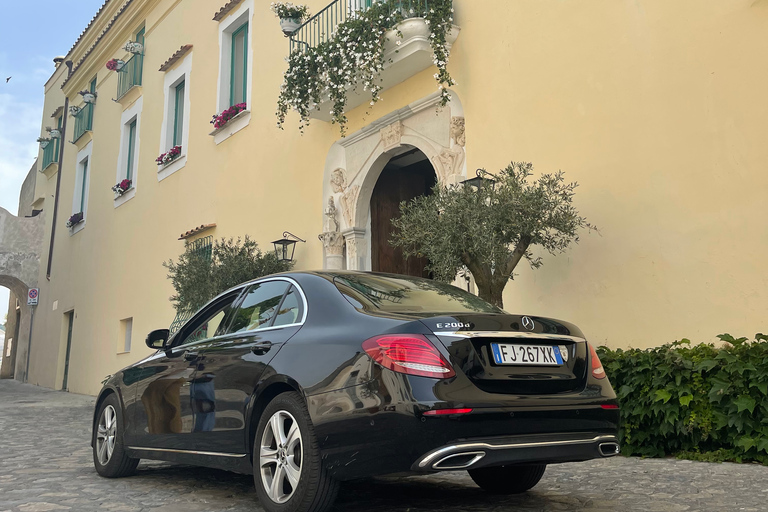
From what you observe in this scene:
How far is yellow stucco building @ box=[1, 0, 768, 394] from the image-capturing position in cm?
618

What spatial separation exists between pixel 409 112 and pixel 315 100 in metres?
1.33

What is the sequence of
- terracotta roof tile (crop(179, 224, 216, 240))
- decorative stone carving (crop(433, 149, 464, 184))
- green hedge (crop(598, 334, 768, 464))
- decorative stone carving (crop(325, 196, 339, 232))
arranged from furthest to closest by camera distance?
terracotta roof tile (crop(179, 224, 216, 240)) → decorative stone carving (crop(325, 196, 339, 232)) → decorative stone carving (crop(433, 149, 464, 184)) → green hedge (crop(598, 334, 768, 464))

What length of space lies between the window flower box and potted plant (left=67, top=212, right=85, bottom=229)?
3.22 metres

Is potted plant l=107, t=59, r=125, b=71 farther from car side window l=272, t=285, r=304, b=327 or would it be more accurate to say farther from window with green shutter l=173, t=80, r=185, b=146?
car side window l=272, t=285, r=304, b=327

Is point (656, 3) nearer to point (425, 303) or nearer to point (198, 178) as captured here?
point (425, 303)

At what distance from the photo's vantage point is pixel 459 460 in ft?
10.2

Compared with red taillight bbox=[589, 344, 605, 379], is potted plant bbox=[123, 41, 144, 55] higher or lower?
higher

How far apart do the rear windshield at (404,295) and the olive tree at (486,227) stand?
6.15 feet

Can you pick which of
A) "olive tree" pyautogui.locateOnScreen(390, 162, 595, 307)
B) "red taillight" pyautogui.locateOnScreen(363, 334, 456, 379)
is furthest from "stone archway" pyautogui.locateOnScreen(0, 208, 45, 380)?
"red taillight" pyautogui.locateOnScreen(363, 334, 456, 379)

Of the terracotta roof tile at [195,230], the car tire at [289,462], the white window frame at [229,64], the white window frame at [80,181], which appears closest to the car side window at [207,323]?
the car tire at [289,462]

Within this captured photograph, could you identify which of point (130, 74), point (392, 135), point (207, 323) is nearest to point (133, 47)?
point (130, 74)

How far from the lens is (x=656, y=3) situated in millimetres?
6887

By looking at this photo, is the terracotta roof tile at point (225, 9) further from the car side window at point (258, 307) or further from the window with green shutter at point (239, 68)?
the car side window at point (258, 307)

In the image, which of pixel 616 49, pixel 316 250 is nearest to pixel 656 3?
pixel 616 49
